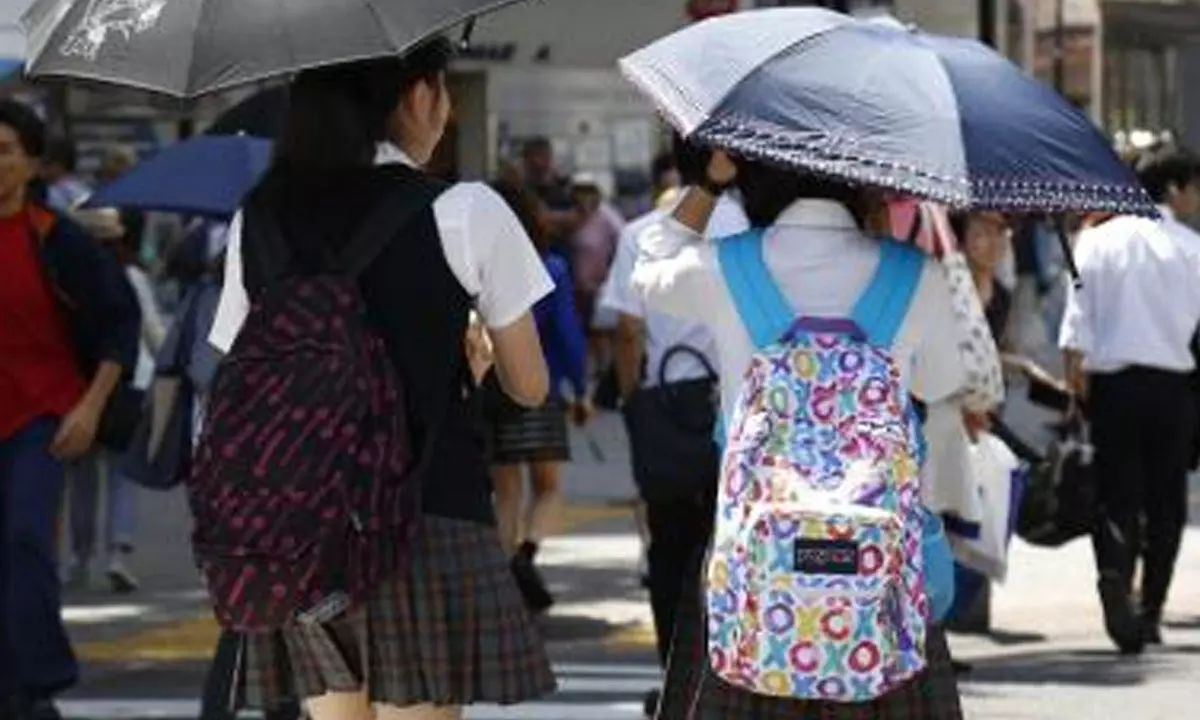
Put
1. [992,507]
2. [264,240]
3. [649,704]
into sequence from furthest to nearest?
1. [649,704]
2. [992,507]
3. [264,240]

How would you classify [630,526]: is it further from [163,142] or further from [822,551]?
[822,551]

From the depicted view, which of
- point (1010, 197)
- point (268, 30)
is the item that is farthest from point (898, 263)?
point (268, 30)

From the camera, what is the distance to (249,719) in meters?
11.8

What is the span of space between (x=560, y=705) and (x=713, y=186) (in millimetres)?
4292

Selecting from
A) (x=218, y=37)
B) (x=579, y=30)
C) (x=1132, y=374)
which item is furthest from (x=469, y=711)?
(x=579, y=30)

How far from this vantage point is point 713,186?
792cm

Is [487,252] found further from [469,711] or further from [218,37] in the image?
[469,711]

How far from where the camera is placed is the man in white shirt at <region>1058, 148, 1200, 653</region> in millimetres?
12875

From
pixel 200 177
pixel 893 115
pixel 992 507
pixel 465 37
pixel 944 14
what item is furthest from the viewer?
pixel 944 14

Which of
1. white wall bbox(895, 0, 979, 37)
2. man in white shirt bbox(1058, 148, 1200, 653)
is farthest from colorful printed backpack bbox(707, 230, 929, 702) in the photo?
white wall bbox(895, 0, 979, 37)

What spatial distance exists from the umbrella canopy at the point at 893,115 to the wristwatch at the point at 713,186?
697 mm

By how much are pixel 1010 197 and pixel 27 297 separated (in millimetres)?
5017

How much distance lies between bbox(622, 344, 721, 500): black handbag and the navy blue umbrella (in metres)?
1.42

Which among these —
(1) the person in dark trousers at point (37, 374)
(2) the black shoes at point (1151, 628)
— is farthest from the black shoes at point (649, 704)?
(2) the black shoes at point (1151, 628)
